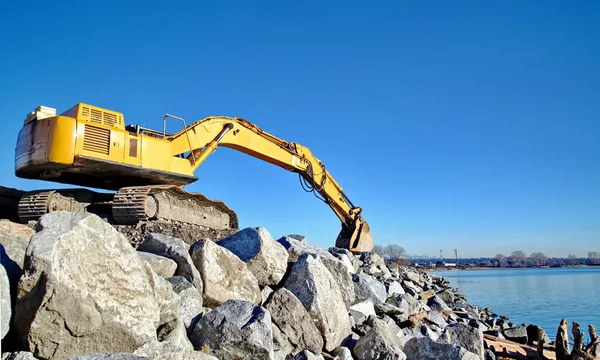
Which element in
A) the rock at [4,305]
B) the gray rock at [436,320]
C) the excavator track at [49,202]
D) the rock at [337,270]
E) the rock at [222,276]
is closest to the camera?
the rock at [4,305]

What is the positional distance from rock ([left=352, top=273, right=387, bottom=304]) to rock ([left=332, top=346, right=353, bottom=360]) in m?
2.57

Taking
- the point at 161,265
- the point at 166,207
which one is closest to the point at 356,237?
the point at 166,207

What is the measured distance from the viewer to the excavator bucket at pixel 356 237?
17.2 meters

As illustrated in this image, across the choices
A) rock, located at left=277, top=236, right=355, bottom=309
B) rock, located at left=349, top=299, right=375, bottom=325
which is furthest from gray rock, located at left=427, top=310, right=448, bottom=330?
rock, located at left=277, top=236, right=355, bottom=309

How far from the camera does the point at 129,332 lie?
3.60 meters

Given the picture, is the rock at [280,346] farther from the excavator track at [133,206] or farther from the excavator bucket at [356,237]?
the excavator bucket at [356,237]

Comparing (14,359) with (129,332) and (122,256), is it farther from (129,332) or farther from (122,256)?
(122,256)

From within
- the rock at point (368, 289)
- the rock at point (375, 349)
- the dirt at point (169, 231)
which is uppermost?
the dirt at point (169, 231)

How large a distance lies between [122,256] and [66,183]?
831 centimetres

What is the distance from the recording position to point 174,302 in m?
4.28

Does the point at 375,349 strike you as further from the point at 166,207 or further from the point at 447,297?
the point at 447,297

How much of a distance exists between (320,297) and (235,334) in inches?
66.6

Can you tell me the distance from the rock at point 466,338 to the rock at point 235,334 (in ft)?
10.5

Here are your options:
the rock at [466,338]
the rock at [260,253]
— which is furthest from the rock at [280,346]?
the rock at [466,338]
